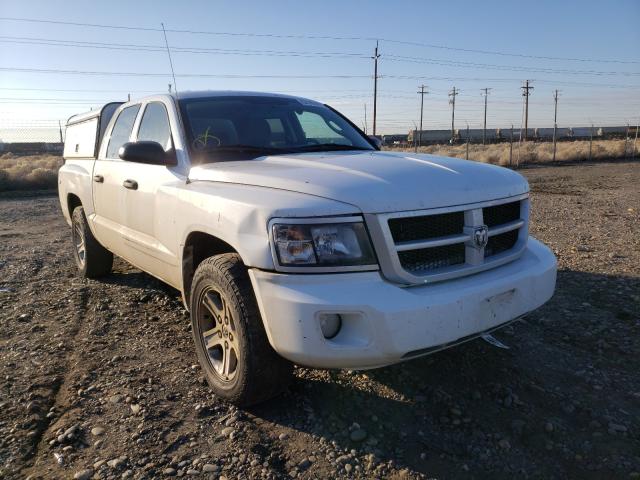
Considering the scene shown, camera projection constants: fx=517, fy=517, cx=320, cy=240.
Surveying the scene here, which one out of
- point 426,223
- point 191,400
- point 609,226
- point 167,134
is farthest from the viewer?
point 609,226

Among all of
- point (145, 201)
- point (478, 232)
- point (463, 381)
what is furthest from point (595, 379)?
point (145, 201)

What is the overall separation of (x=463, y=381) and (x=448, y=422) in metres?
0.47

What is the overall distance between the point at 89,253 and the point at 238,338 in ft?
11.4

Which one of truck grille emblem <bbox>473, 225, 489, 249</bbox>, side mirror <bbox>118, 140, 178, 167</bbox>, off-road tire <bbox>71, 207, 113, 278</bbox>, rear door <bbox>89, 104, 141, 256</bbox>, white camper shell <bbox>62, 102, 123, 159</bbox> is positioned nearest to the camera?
truck grille emblem <bbox>473, 225, 489, 249</bbox>

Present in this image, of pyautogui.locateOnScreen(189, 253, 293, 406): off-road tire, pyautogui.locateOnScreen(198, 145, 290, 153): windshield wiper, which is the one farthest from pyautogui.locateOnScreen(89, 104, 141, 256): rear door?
pyautogui.locateOnScreen(189, 253, 293, 406): off-road tire

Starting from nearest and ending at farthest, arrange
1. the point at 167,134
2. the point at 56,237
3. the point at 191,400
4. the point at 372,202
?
the point at 372,202, the point at 191,400, the point at 167,134, the point at 56,237

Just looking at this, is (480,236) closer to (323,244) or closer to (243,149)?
(323,244)

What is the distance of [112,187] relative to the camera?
14.6 ft

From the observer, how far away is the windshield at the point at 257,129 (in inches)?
143

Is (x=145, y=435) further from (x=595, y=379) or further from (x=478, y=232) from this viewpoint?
(x=595, y=379)

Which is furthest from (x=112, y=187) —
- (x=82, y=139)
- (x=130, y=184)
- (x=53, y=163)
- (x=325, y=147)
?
(x=53, y=163)

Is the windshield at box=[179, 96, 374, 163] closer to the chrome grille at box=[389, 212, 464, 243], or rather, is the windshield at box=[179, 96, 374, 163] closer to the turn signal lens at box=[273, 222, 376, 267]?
the turn signal lens at box=[273, 222, 376, 267]

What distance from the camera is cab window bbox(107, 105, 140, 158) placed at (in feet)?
14.9

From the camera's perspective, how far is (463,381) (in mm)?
3131
